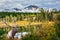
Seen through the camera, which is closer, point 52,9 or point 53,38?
point 53,38

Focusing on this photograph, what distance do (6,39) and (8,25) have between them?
13.2 inches

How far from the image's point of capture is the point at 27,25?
635 centimetres

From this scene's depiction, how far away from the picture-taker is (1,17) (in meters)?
6.51

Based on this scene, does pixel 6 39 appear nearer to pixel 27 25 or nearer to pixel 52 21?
pixel 27 25

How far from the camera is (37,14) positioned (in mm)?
6445

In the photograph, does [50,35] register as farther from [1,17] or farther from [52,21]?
[1,17]

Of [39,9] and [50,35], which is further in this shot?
[39,9]

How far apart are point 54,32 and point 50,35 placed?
12 centimetres

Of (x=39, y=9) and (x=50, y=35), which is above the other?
(x=39, y=9)

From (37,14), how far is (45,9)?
0.21 metres

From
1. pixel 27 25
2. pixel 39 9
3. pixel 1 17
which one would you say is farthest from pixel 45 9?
pixel 1 17

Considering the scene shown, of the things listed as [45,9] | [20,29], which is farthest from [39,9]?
[20,29]

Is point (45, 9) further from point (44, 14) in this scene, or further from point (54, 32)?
point (54, 32)

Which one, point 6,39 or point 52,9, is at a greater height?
point 52,9
